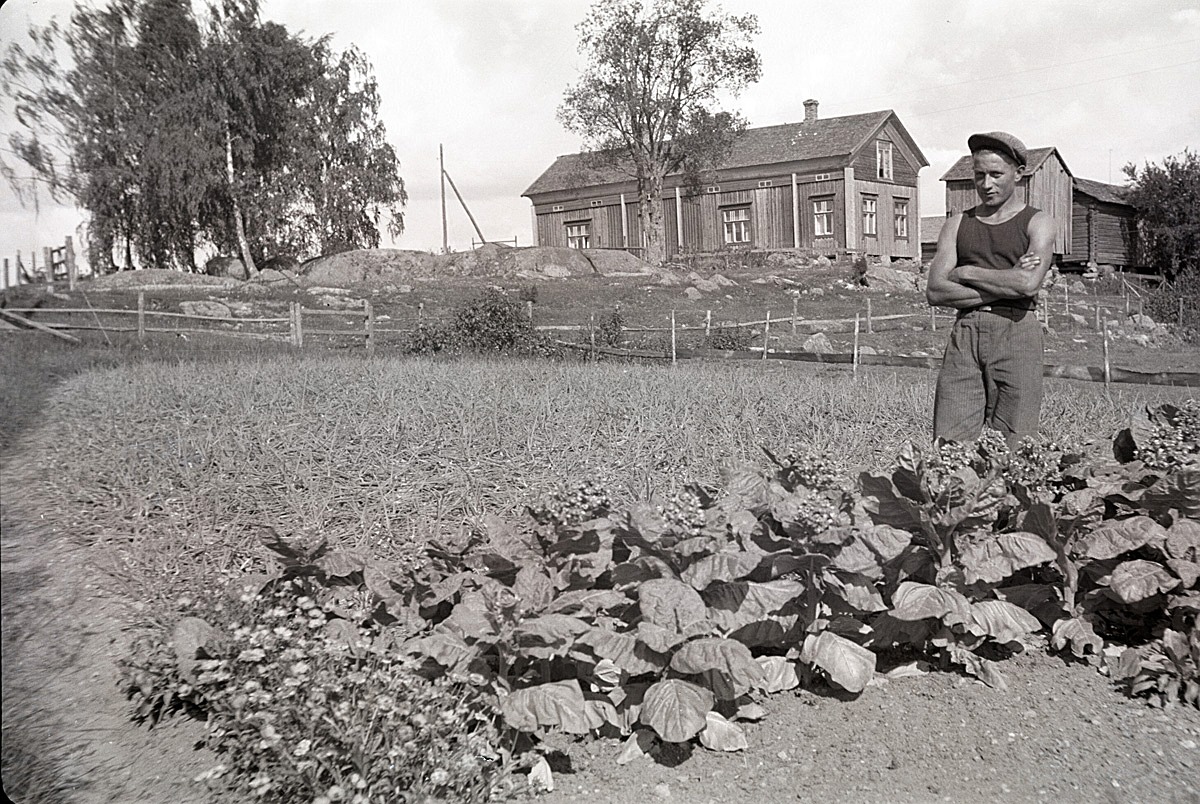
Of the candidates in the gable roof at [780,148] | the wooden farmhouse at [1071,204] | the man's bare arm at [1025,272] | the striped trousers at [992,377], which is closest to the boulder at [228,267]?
the gable roof at [780,148]

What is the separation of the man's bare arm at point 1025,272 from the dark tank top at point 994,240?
30mm

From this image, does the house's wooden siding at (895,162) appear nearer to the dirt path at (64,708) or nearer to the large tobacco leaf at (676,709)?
the large tobacco leaf at (676,709)

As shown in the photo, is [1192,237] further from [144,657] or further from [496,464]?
[144,657]

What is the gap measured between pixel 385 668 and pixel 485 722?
0.87 feet

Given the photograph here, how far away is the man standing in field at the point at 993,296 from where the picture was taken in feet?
8.55

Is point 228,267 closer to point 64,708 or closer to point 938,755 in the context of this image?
point 64,708

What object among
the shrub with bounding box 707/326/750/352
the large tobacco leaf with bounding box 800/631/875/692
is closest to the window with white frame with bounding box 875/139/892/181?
the large tobacco leaf with bounding box 800/631/875/692

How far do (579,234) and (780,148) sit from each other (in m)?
6.54

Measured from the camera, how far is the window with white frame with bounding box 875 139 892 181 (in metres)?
6.41

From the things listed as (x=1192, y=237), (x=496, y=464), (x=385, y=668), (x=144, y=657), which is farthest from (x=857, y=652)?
(x=1192, y=237)

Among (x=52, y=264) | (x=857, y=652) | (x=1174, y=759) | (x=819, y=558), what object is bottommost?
(x=1174, y=759)

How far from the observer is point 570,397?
5.90 m

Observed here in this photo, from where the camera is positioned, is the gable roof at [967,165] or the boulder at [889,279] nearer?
the gable roof at [967,165]

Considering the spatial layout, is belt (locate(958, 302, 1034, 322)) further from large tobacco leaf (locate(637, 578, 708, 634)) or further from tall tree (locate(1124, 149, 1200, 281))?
tall tree (locate(1124, 149, 1200, 281))
